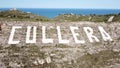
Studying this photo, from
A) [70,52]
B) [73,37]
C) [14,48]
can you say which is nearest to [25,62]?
[14,48]

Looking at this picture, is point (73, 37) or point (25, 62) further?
point (73, 37)

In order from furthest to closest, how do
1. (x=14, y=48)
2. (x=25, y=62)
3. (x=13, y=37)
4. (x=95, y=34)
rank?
(x=95, y=34) → (x=13, y=37) → (x=14, y=48) → (x=25, y=62)

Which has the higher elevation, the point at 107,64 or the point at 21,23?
the point at 21,23

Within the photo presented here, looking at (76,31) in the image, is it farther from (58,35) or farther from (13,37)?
(13,37)

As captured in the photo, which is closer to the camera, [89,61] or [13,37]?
[89,61]

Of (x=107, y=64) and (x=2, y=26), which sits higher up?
(x=2, y=26)

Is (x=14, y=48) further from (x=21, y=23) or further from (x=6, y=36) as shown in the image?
(x=21, y=23)

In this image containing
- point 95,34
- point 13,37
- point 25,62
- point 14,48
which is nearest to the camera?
point 25,62

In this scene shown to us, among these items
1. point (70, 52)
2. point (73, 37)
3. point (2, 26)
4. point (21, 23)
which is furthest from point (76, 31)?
point (2, 26)
